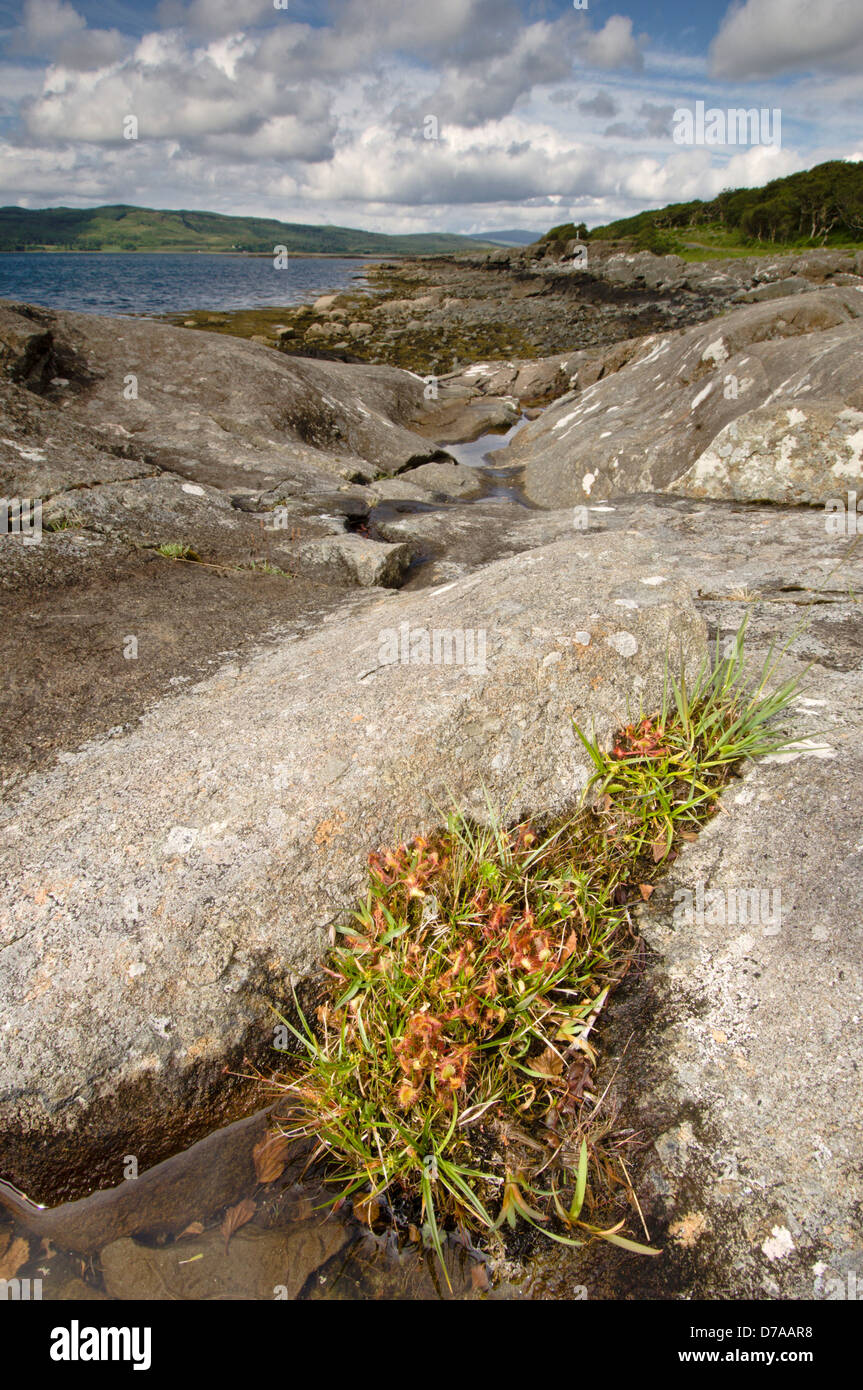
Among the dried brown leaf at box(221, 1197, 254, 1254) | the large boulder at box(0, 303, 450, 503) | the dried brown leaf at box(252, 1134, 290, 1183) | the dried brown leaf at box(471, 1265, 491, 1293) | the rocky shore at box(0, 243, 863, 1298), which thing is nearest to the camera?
the dried brown leaf at box(471, 1265, 491, 1293)

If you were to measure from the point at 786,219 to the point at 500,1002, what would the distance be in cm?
14159

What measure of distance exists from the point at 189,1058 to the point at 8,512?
6.17 m

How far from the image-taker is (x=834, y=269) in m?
62.5

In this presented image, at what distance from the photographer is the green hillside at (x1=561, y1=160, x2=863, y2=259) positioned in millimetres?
100750

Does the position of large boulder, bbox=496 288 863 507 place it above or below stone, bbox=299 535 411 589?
above

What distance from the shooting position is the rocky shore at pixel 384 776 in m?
2.90

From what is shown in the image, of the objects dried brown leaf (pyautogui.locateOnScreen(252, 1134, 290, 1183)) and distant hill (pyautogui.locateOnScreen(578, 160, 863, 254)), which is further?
distant hill (pyautogui.locateOnScreen(578, 160, 863, 254))

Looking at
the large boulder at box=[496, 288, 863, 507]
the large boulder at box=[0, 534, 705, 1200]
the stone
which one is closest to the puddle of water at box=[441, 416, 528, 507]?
the large boulder at box=[496, 288, 863, 507]

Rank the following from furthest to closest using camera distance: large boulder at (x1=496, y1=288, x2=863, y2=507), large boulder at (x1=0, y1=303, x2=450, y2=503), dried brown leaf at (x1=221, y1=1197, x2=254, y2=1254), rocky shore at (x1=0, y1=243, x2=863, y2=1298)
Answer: large boulder at (x1=0, y1=303, x2=450, y2=503), large boulder at (x1=496, y1=288, x2=863, y2=507), dried brown leaf at (x1=221, y1=1197, x2=254, y2=1254), rocky shore at (x1=0, y1=243, x2=863, y2=1298)

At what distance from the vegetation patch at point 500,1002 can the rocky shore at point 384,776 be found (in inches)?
6.3

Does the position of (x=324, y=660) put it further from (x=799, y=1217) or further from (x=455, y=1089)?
(x=799, y=1217)

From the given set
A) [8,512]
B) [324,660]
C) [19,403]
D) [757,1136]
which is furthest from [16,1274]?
[19,403]

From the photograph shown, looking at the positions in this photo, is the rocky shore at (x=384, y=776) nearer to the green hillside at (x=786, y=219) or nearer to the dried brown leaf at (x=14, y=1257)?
the dried brown leaf at (x=14, y=1257)

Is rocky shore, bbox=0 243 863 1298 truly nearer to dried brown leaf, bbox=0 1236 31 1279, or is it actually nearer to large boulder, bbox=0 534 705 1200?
large boulder, bbox=0 534 705 1200
